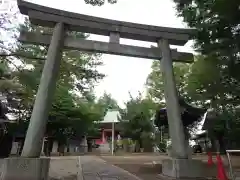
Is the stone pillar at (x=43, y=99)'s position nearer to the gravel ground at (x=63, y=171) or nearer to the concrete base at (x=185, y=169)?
the gravel ground at (x=63, y=171)

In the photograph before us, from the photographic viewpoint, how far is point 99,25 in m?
8.38

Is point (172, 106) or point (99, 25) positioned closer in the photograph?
point (172, 106)

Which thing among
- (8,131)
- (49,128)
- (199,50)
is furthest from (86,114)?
(199,50)

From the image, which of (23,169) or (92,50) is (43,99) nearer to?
(23,169)

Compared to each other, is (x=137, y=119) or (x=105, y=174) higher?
(x=137, y=119)

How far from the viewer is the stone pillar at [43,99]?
6.55 meters

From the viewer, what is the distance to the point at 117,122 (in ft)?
92.2

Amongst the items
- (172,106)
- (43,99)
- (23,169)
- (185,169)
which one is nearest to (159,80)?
(172,106)

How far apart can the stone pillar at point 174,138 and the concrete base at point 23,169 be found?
356 centimetres

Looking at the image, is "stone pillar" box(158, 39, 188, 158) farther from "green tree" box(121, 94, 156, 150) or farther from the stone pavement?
"green tree" box(121, 94, 156, 150)

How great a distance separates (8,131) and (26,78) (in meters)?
10.3

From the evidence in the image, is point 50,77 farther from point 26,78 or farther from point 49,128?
point 49,128

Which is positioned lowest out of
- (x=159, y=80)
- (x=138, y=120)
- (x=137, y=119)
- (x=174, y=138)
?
(x=174, y=138)

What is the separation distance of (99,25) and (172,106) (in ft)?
11.6
